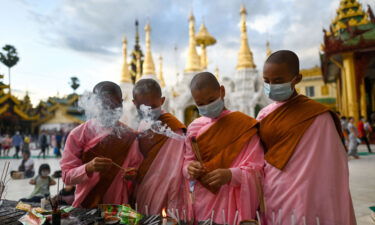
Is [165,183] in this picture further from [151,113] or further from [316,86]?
[316,86]

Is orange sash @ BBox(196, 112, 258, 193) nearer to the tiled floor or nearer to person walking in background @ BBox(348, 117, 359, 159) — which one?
the tiled floor

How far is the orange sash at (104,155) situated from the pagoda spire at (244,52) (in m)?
19.0

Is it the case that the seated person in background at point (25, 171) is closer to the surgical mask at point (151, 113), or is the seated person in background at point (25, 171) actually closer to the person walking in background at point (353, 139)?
the surgical mask at point (151, 113)

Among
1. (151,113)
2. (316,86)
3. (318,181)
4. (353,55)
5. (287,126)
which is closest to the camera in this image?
(318,181)

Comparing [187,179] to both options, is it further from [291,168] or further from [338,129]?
[338,129]

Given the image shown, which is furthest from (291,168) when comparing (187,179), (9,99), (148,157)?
(9,99)

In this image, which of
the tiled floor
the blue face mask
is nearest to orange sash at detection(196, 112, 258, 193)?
the blue face mask

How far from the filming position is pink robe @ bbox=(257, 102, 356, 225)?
67.4 inches

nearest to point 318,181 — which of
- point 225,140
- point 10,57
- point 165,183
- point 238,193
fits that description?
point 238,193

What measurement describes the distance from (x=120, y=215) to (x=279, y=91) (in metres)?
1.40

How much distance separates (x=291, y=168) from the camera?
5.94ft

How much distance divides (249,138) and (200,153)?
1.29ft

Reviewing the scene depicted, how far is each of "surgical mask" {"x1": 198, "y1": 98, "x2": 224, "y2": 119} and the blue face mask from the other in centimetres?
37

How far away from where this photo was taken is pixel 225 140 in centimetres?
202
